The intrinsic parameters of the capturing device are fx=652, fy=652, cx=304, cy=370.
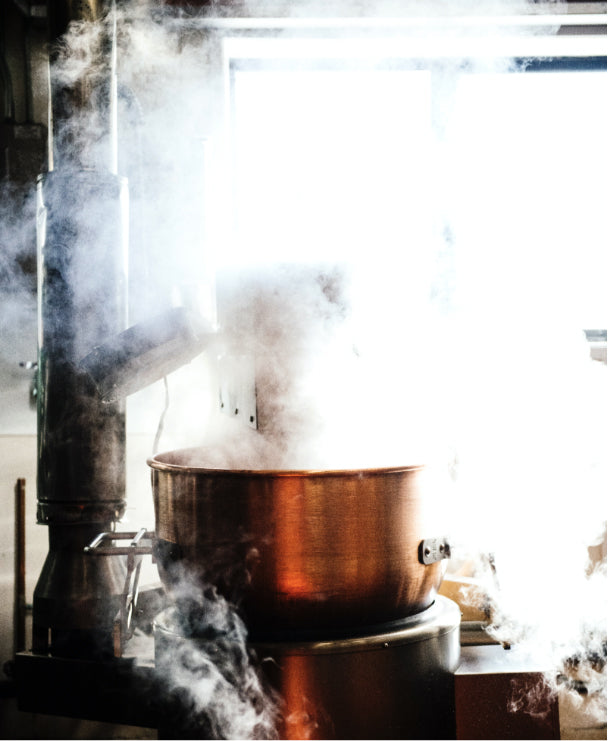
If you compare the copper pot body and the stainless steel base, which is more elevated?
the copper pot body

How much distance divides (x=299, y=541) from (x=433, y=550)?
322 millimetres

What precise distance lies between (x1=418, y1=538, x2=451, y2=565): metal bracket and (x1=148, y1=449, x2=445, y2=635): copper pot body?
31 millimetres

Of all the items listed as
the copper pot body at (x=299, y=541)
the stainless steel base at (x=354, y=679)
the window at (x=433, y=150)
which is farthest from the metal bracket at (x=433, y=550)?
the window at (x=433, y=150)

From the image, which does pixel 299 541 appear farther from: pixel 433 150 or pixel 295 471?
pixel 433 150

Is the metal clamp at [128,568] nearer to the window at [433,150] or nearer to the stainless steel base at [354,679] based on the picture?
the stainless steel base at [354,679]

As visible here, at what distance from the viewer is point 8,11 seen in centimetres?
274

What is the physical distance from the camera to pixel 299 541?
4.38ft

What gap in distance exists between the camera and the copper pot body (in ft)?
4.36

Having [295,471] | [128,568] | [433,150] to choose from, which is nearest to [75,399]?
[128,568]

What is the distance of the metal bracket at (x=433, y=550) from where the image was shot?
143cm

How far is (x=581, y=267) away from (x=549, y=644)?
2.15m

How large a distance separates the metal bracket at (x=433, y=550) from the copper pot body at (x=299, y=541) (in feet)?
0.10

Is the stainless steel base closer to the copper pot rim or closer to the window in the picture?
the copper pot rim

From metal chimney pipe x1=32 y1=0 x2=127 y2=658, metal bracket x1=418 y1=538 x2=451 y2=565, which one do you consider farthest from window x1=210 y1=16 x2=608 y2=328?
metal bracket x1=418 y1=538 x2=451 y2=565
